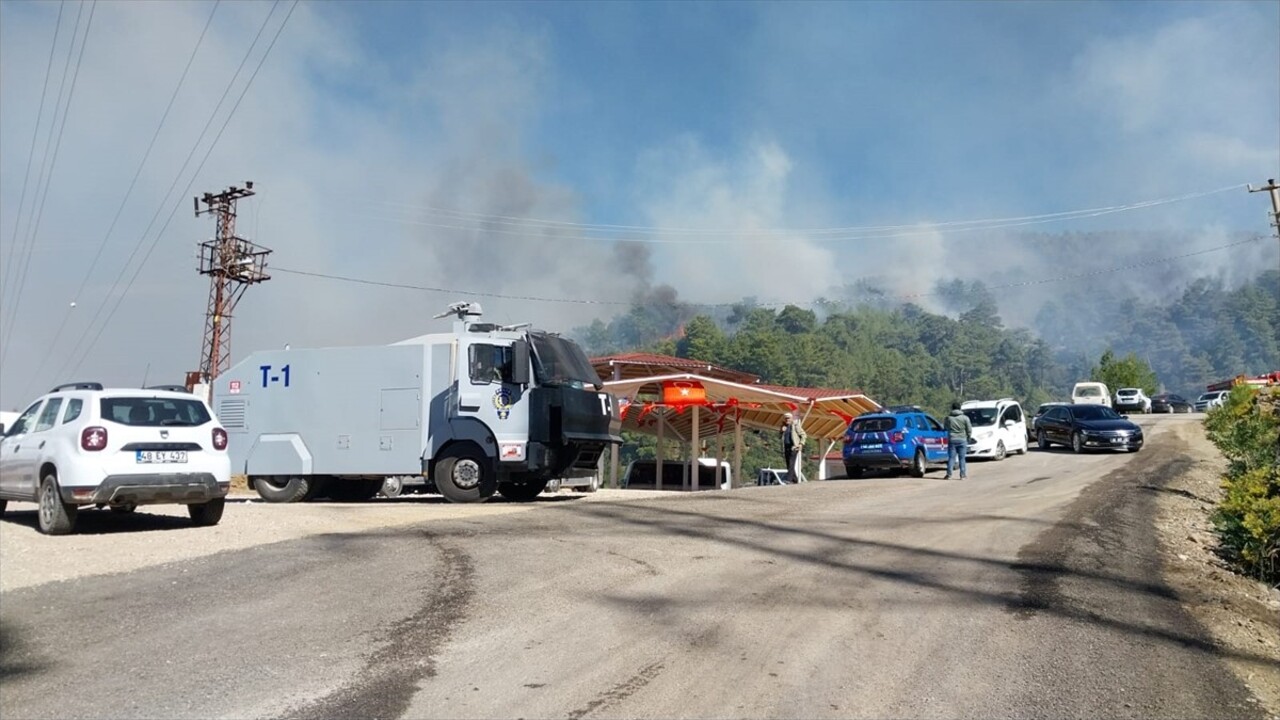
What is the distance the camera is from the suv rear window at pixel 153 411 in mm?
10938

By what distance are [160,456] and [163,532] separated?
3.92 feet

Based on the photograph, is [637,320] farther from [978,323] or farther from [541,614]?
[541,614]

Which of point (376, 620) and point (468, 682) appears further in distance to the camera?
point (376, 620)

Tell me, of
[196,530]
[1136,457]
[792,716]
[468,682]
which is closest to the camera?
[792,716]

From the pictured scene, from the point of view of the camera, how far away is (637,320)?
5241 inches

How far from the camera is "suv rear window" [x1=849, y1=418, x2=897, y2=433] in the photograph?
23266 mm

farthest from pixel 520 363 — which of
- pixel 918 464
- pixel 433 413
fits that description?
pixel 918 464

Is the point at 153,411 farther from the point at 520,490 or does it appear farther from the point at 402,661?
the point at 520,490

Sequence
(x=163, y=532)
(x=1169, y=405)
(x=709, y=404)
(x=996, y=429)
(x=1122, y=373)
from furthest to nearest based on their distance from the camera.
Result: (x=1122, y=373)
(x=1169, y=405)
(x=709, y=404)
(x=996, y=429)
(x=163, y=532)

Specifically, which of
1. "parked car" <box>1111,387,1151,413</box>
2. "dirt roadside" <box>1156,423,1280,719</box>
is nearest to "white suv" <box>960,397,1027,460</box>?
"dirt roadside" <box>1156,423,1280,719</box>

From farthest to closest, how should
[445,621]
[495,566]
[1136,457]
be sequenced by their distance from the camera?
1. [1136,457]
2. [495,566]
3. [445,621]

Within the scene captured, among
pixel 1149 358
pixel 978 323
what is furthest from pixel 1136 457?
pixel 1149 358

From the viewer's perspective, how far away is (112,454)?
34.9 feet

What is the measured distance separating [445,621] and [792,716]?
9.88 feet
